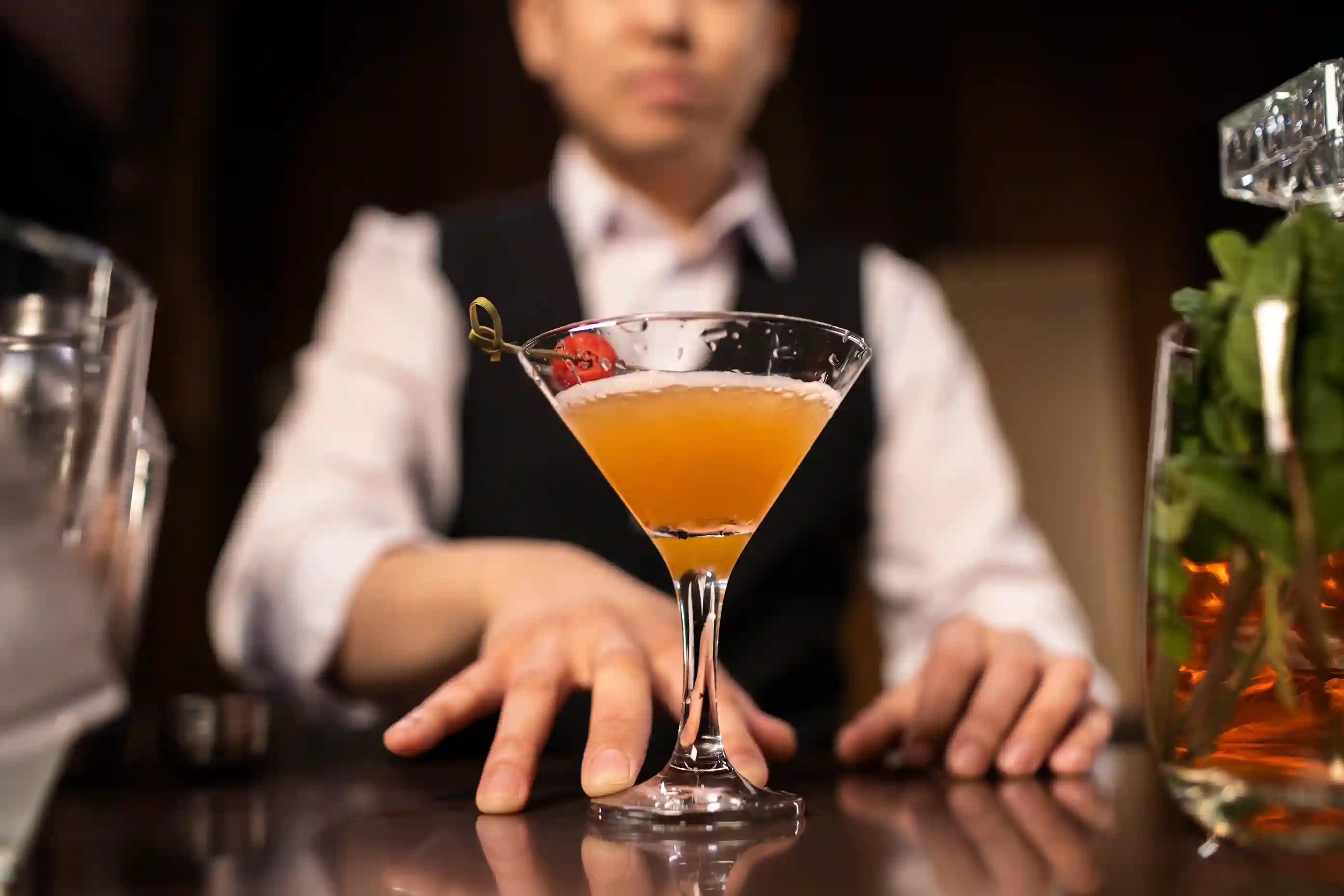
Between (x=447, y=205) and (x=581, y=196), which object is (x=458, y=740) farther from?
(x=447, y=205)

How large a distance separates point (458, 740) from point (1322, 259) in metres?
1.32

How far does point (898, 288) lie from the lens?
1.89 meters

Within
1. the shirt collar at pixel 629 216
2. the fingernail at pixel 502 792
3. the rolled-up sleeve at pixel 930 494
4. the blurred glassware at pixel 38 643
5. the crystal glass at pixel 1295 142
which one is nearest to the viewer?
the blurred glassware at pixel 38 643

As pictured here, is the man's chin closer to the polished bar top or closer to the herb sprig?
the polished bar top

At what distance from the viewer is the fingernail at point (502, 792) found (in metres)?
0.64

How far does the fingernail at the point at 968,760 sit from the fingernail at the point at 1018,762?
0.04 feet

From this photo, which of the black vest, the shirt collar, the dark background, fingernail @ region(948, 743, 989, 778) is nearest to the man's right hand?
fingernail @ region(948, 743, 989, 778)

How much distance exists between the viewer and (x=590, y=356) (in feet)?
2.25

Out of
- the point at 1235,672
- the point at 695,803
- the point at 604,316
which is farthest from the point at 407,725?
the point at 604,316

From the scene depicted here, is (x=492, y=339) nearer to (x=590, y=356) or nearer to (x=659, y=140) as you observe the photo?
(x=590, y=356)

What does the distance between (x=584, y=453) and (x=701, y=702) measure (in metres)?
1.04

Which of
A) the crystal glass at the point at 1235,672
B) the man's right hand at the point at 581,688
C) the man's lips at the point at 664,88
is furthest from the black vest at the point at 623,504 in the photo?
the crystal glass at the point at 1235,672

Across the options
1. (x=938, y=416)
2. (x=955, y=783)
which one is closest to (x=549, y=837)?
(x=955, y=783)

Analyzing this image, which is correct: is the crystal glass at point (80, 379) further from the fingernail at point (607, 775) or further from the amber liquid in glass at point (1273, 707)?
the amber liquid in glass at point (1273, 707)
